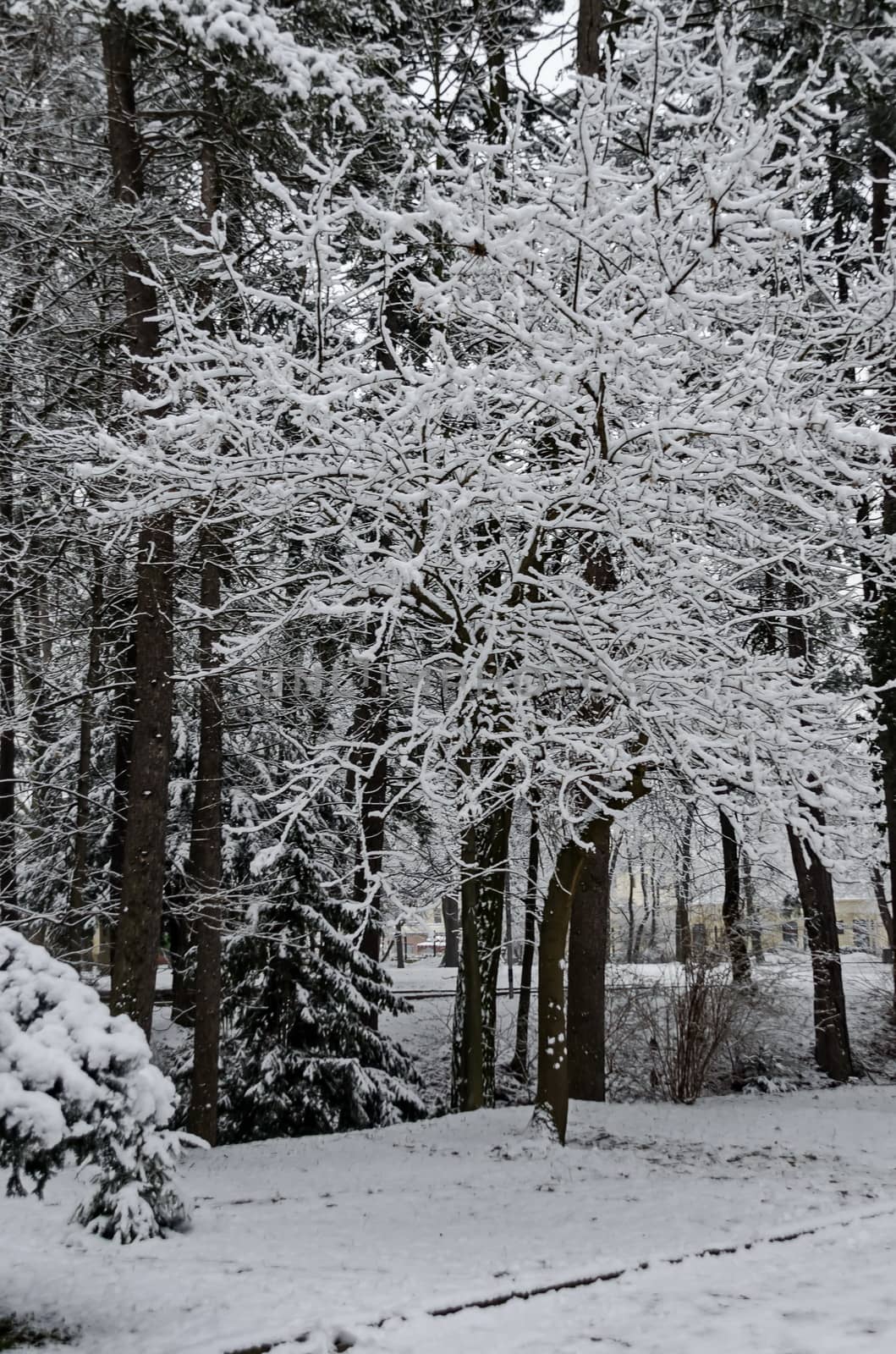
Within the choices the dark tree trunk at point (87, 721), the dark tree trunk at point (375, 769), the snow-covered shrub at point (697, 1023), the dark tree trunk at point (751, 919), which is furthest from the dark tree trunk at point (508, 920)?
the dark tree trunk at point (87, 721)

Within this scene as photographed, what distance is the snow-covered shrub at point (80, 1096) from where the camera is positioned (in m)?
3.83

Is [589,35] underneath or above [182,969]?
above

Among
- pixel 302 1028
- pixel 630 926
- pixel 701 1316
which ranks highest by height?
pixel 630 926

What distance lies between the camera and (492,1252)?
5.77 m

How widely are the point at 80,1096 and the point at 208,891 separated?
7.26m

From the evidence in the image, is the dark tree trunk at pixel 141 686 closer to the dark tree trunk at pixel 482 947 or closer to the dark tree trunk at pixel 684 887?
the dark tree trunk at pixel 482 947

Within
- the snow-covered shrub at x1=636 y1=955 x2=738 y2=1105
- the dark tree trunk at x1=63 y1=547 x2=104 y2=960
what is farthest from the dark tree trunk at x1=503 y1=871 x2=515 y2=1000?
the dark tree trunk at x1=63 y1=547 x2=104 y2=960

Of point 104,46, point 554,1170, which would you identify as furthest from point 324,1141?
point 104,46

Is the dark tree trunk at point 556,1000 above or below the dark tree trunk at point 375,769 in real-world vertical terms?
below

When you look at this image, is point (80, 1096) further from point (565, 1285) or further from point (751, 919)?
point (751, 919)

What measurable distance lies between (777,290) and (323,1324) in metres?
7.28

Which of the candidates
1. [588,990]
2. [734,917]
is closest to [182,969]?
[588,990]

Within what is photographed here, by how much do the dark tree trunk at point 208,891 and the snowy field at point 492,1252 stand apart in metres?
1.39

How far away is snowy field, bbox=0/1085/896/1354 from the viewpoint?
4254 millimetres
